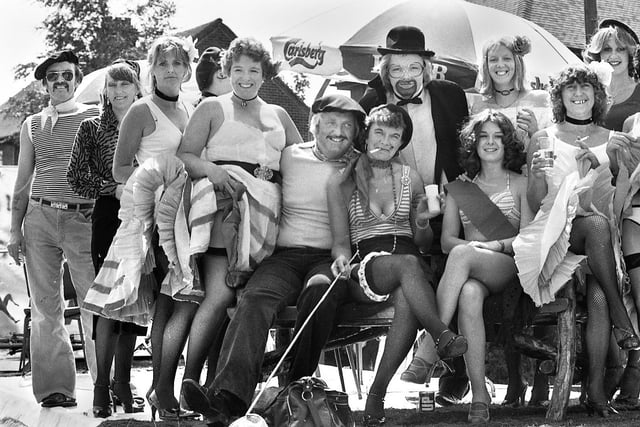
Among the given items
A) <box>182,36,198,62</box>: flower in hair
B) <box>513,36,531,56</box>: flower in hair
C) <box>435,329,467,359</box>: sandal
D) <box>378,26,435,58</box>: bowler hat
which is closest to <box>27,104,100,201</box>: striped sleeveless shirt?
<box>182,36,198,62</box>: flower in hair

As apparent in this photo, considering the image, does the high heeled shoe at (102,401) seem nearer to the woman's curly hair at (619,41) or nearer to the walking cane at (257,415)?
the walking cane at (257,415)

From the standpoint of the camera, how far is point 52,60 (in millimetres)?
7176

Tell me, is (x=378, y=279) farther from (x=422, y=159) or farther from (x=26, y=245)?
(x=26, y=245)

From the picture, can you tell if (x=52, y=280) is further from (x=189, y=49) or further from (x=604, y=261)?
(x=604, y=261)

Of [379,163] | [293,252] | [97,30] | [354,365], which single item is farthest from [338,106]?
[97,30]

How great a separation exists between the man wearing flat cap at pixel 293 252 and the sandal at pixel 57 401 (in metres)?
2.00

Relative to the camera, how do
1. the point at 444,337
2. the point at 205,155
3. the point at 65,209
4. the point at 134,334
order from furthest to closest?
the point at 65,209
the point at 134,334
the point at 205,155
the point at 444,337

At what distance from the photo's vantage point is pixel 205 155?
596cm

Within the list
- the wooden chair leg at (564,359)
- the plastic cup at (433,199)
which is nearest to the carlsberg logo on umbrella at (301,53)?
the plastic cup at (433,199)

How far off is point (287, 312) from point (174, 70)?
1.59m

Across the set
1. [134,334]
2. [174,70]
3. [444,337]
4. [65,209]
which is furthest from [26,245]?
[444,337]

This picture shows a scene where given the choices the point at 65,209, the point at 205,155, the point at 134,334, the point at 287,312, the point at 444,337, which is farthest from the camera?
the point at 65,209

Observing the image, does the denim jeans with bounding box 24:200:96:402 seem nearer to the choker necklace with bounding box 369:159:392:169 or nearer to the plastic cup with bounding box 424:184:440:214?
the choker necklace with bounding box 369:159:392:169

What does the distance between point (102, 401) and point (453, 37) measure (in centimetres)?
627
